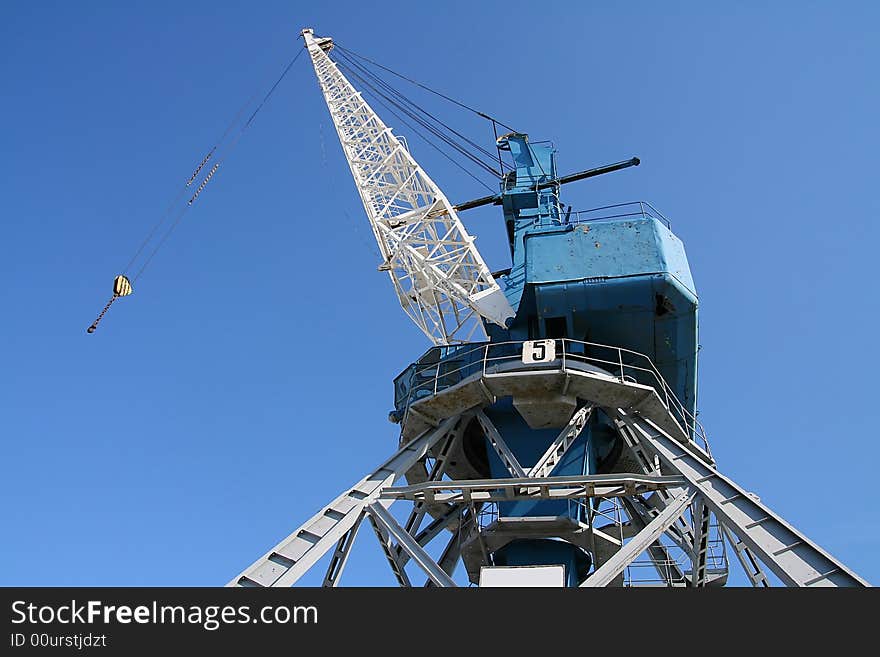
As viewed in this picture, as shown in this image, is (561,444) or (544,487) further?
(561,444)

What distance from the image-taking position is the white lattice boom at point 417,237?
2809cm

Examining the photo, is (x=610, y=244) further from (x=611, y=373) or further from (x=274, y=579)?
(x=274, y=579)

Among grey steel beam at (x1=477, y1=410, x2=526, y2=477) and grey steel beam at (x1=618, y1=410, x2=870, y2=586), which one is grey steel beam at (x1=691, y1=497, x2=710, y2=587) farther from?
grey steel beam at (x1=477, y1=410, x2=526, y2=477)

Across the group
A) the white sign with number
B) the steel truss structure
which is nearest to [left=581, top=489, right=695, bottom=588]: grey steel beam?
the steel truss structure

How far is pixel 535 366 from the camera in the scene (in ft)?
71.9

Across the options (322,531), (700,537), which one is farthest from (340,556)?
(700,537)

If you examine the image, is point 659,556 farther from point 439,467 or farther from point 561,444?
point 439,467

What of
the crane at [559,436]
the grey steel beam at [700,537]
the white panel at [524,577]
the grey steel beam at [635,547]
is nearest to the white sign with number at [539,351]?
the crane at [559,436]

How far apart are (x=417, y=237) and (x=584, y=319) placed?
838 cm

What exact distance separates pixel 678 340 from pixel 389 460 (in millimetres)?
7793

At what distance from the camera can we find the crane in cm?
1909

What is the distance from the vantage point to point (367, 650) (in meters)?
12.2

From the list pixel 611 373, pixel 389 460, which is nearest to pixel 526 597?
pixel 389 460

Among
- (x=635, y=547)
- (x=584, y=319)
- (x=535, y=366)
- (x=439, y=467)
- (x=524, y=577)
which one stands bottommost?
(x=524, y=577)
